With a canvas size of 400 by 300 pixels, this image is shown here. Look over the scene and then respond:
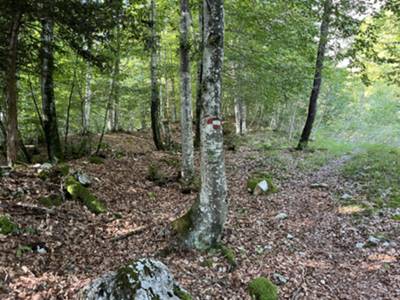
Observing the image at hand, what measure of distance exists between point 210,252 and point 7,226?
3273mm

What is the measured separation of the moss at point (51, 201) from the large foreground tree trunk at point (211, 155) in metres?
2.60

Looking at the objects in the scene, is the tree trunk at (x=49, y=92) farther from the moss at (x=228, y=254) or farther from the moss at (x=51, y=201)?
the moss at (x=228, y=254)

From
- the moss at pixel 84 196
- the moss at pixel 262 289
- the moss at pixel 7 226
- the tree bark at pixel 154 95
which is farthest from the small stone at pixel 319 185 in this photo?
the moss at pixel 7 226

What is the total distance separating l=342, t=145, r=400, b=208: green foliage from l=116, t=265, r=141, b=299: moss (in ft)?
20.8

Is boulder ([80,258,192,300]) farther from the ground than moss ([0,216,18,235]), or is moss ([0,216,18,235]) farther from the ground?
moss ([0,216,18,235])

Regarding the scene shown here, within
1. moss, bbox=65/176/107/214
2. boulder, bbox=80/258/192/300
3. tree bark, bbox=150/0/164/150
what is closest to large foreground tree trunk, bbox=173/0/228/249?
boulder, bbox=80/258/192/300

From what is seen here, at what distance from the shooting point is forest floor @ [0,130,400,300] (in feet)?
13.0

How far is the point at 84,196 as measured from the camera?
6.11m

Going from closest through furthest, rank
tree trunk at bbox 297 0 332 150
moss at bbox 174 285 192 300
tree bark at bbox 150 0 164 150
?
moss at bbox 174 285 192 300
tree trunk at bbox 297 0 332 150
tree bark at bbox 150 0 164 150

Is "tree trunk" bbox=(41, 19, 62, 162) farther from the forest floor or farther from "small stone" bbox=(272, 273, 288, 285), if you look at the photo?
"small stone" bbox=(272, 273, 288, 285)

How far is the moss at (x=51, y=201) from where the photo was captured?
5.42m

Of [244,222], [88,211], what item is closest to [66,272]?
[88,211]

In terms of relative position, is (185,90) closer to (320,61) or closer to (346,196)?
(346,196)

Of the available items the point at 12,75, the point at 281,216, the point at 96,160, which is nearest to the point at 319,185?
the point at 281,216
